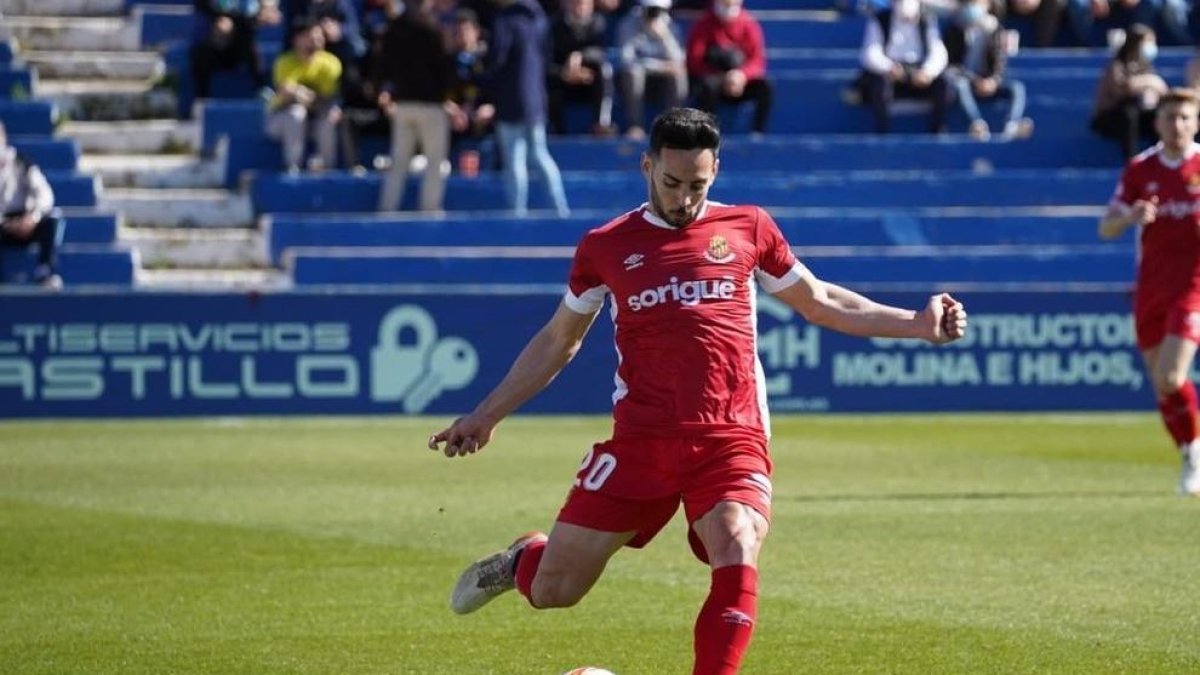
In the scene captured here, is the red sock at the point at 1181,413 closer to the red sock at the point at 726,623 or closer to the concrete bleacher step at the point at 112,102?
the red sock at the point at 726,623

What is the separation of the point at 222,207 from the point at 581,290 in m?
18.4

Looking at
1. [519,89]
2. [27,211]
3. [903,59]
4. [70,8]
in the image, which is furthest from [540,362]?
[70,8]

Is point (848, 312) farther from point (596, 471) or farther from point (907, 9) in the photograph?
point (907, 9)

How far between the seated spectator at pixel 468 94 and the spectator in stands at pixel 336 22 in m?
1.15

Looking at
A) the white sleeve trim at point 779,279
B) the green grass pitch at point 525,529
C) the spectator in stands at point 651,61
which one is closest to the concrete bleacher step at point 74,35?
the spectator in stands at point 651,61

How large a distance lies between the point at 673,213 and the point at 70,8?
73.7 ft

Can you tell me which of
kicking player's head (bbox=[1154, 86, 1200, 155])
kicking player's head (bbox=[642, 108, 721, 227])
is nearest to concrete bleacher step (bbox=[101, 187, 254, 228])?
kicking player's head (bbox=[1154, 86, 1200, 155])

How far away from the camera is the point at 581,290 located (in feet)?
25.2

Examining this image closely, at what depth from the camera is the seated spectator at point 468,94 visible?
83.2 ft

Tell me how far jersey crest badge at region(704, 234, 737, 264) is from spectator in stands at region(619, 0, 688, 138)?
18306mm

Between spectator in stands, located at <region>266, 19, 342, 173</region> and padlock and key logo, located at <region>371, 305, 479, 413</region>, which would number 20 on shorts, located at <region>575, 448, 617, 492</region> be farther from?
spectator in stands, located at <region>266, 19, 342, 173</region>

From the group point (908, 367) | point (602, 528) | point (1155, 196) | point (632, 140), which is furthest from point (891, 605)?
point (632, 140)

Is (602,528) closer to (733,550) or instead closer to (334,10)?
(733,550)

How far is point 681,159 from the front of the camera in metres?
7.24
